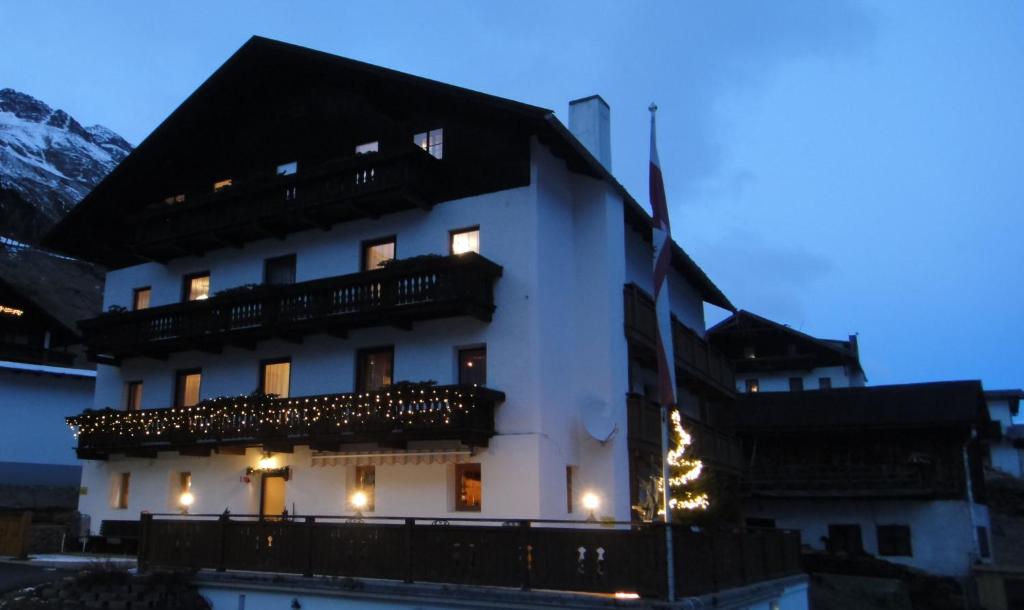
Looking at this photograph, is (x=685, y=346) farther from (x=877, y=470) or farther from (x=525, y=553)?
(x=525, y=553)

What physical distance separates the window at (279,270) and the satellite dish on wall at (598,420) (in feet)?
34.8

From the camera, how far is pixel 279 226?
94.3 feet

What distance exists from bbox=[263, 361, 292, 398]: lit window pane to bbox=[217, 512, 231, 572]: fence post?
770 cm

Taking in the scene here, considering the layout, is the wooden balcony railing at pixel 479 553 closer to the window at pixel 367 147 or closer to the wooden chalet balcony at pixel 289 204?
the wooden chalet balcony at pixel 289 204

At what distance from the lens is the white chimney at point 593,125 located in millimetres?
28344

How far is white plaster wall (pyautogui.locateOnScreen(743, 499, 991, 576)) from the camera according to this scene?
3788cm

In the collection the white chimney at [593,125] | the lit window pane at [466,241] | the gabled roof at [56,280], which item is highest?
the gabled roof at [56,280]

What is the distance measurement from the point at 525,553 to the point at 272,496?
45.3 feet

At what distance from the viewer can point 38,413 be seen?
3997 centimetres

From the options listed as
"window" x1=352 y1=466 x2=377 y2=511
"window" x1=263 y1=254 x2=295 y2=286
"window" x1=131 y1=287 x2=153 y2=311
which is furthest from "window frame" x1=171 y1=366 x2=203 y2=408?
"window" x1=352 y1=466 x2=377 y2=511

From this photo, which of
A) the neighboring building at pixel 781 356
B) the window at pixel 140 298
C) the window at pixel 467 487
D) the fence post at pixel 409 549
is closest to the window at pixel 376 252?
the window at pixel 467 487

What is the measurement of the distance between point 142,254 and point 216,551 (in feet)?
47.5

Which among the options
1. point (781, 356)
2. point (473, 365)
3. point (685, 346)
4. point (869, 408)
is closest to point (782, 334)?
point (781, 356)

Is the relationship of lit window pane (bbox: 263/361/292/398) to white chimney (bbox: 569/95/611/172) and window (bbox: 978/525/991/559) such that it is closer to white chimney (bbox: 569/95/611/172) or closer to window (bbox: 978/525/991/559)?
white chimney (bbox: 569/95/611/172)
